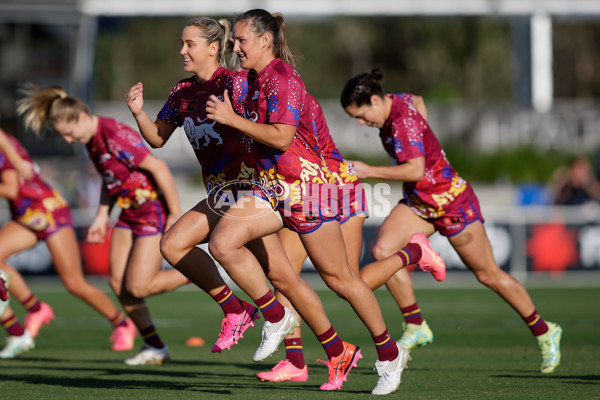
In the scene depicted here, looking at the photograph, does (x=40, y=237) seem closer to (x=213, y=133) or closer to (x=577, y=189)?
(x=213, y=133)

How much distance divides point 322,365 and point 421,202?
60.3 inches

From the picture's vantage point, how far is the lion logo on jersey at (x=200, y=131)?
5984 mm

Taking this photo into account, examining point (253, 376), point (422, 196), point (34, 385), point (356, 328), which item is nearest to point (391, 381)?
point (253, 376)

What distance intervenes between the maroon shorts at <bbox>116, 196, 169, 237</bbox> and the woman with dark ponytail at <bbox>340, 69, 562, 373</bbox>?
178 cm

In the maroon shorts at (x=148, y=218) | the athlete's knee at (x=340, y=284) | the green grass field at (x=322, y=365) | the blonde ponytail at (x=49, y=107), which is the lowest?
the green grass field at (x=322, y=365)

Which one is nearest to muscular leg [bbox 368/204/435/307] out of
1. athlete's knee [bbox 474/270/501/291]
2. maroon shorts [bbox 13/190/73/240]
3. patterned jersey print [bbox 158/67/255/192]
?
athlete's knee [bbox 474/270/501/291]

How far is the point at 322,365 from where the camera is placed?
7480 mm

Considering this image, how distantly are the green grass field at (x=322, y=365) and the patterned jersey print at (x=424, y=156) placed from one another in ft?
4.16

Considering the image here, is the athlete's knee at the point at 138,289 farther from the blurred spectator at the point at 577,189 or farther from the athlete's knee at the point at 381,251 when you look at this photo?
the blurred spectator at the point at 577,189

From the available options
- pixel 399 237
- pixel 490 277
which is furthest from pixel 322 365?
pixel 490 277

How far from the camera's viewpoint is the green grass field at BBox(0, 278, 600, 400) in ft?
19.5

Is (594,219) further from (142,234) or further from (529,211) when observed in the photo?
(142,234)

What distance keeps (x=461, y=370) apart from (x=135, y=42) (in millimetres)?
42558

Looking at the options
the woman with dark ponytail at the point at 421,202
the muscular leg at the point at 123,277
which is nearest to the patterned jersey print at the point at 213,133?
the woman with dark ponytail at the point at 421,202
